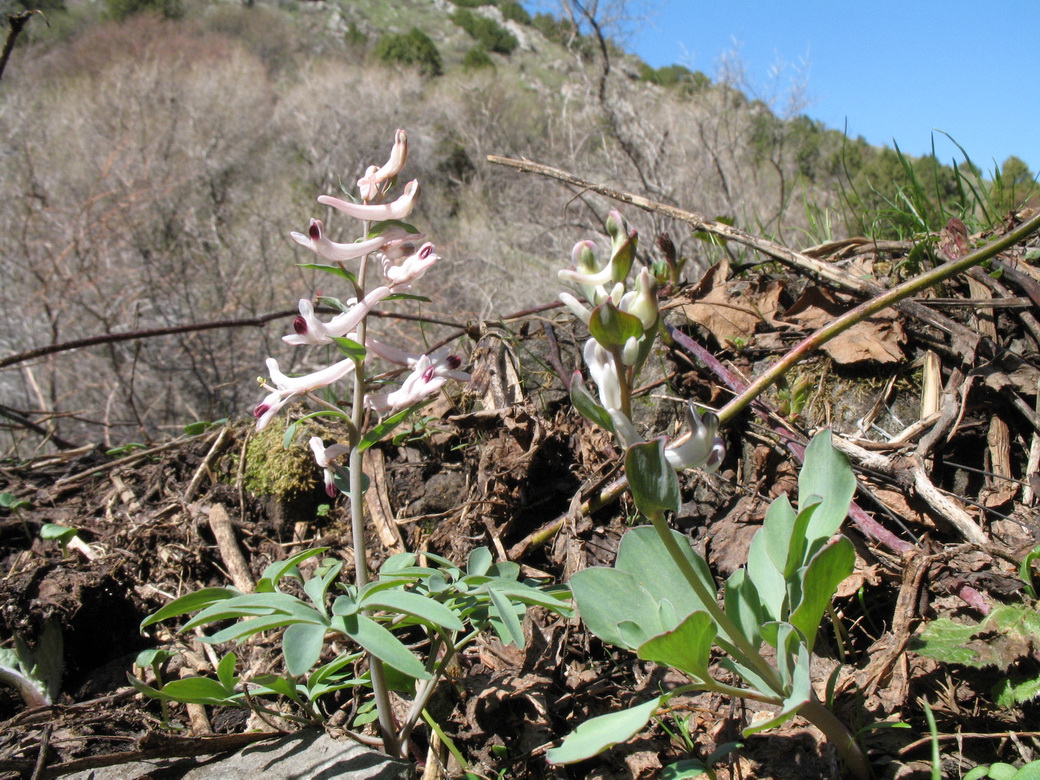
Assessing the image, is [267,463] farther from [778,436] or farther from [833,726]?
[833,726]

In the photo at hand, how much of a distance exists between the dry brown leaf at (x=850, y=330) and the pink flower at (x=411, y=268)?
1.38 metres

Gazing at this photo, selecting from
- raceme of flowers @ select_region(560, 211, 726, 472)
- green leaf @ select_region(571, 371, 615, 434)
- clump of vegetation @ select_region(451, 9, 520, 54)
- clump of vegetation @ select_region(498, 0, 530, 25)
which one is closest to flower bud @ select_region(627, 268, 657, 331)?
raceme of flowers @ select_region(560, 211, 726, 472)

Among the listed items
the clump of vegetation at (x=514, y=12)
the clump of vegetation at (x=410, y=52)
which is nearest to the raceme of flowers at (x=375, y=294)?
the clump of vegetation at (x=410, y=52)

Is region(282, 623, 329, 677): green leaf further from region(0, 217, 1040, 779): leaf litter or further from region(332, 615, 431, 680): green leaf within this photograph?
region(0, 217, 1040, 779): leaf litter

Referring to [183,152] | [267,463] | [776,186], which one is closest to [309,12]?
[183,152]

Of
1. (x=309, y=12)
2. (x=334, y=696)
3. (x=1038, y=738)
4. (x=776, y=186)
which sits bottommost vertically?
(x=334, y=696)

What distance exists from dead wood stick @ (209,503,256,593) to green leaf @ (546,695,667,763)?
57.1 inches

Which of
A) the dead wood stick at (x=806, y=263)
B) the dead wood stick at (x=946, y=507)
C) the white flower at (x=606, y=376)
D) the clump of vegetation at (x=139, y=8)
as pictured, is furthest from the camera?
the clump of vegetation at (x=139, y=8)

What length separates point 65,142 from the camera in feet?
47.2

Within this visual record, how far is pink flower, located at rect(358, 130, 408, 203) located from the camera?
148 centimetres

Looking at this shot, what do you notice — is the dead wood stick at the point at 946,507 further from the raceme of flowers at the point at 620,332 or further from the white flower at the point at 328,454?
the white flower at the point at 328,454

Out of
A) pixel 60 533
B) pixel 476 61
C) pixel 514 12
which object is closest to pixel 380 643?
pixel 60 533

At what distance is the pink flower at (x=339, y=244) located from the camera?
140cm

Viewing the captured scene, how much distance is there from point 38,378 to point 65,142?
8.77 metres
